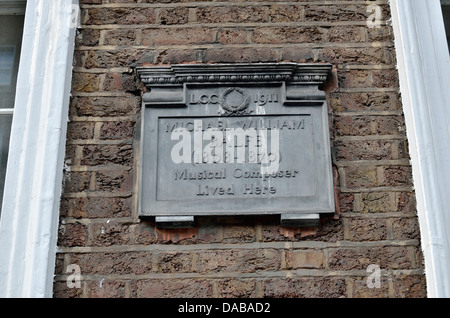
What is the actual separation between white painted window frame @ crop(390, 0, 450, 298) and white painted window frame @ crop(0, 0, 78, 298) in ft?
4.98

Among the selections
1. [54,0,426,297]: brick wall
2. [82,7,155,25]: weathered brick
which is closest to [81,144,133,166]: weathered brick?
[54,0,426,297]: brick wall

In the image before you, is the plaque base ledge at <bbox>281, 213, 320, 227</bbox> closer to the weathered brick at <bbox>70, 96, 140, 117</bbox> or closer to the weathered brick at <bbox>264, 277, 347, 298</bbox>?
the weathered brick at <bbox>264, 277, 347, 298</bbox>

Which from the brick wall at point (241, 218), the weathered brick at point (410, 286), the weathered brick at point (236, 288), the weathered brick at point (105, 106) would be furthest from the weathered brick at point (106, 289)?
the weathered brick at point (410, 286)

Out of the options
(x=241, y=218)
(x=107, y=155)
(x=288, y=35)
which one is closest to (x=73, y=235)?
(x=107, y=155)

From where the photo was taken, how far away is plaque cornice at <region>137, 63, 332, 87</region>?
2.79 metres

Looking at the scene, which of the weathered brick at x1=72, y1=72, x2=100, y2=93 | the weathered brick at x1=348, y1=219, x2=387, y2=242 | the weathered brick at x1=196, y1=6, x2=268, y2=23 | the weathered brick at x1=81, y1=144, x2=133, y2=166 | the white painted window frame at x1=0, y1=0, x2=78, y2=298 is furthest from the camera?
the weathered brick at x1=196, y1=6, x2=268, y2=23

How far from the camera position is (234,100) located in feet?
9.18

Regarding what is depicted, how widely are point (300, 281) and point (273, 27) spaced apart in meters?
1.21

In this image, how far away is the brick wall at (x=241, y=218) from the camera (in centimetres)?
255

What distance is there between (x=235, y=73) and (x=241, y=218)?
66 cm

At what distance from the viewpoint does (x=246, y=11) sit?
9.91 feet
